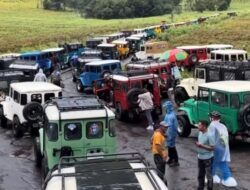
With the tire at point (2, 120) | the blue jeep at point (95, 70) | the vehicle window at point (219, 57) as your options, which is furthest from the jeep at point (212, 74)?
the tire at point (2, 120)

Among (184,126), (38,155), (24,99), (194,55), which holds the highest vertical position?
(194,55)

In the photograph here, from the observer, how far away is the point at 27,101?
18.8m

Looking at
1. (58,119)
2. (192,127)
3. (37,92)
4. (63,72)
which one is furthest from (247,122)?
(63,72)

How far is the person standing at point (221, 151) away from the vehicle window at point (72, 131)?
2.81 metres

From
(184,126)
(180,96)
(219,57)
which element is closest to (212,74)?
(180,96)

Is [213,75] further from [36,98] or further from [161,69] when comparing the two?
[36,98]

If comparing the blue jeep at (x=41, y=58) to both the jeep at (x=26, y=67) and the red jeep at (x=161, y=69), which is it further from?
the red jeep at (x=161, y=69)

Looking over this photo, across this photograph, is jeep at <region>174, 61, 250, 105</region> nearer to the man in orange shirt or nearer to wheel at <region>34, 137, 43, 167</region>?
wheel at <region>34, 137, 43, 167</region>

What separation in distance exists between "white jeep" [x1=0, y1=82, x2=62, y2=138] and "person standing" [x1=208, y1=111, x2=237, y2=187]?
767 centimetres

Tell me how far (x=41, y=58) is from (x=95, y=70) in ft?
32.8

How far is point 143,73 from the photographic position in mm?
21609

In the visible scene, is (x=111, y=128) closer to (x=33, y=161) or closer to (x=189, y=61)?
(x=33, y=161)

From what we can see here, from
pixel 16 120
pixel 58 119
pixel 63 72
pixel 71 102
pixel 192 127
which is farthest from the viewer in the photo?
pixel 63 72

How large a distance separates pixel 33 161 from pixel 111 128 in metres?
4.31
